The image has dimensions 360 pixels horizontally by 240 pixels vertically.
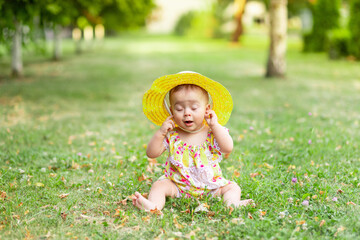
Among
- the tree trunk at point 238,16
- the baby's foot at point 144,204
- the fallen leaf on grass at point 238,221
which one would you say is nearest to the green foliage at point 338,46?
the tree trunk at point 238,16

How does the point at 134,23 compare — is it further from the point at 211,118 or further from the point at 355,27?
the point at 211,118

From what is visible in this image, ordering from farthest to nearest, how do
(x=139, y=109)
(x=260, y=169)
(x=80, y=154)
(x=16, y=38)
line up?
(x=16, y=38), (x=139, y=109), (x=80, y=154), (x=260, y=169)

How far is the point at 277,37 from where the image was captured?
443 inches

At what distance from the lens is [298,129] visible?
19.1ft

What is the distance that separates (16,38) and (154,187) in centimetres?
984

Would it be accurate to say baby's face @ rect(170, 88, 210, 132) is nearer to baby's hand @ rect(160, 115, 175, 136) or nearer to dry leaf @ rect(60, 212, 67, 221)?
baby's hand @ rect(160, 115, 175, 136)

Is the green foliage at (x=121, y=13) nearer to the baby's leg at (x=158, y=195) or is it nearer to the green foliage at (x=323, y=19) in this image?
the green foliage at (x=323, y=19)

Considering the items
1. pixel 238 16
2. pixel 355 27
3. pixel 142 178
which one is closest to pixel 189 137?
pixel 142 178

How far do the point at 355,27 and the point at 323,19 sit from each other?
172 inches

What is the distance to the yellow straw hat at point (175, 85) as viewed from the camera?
316 centimetres

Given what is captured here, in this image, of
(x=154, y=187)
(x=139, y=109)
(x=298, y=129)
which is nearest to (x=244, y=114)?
(x=298, y=129)

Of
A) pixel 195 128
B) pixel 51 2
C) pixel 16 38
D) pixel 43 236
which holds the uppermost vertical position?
pixel 51 2

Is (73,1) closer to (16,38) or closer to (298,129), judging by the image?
(16,38)

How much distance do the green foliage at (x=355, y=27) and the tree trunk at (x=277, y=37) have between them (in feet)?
21.6
